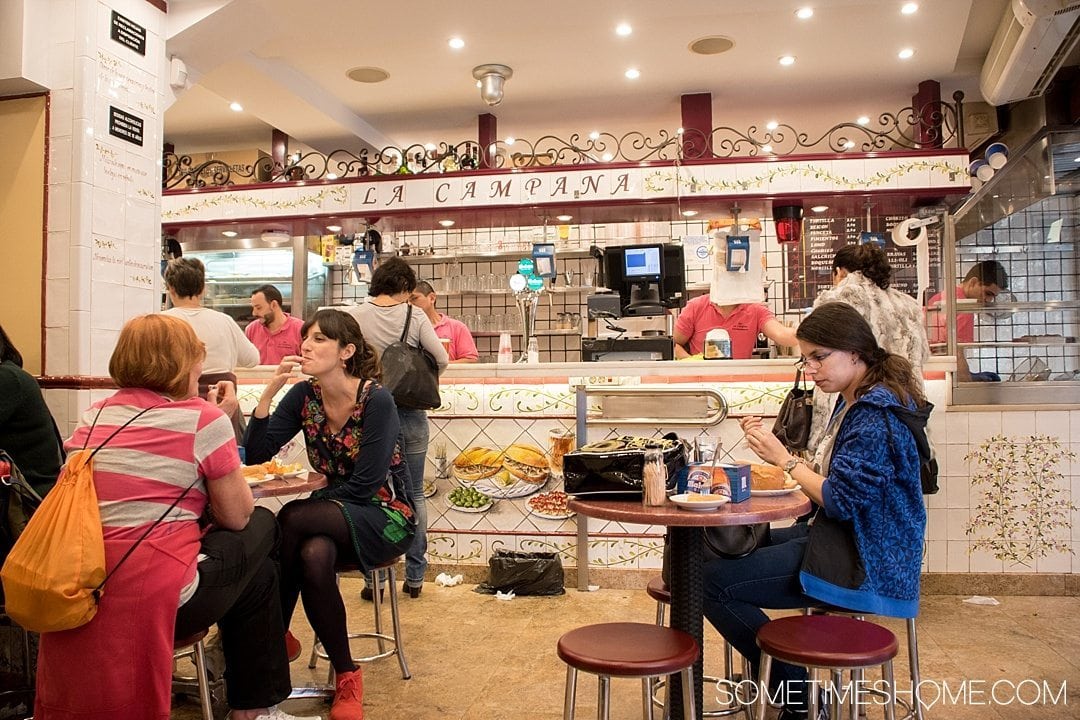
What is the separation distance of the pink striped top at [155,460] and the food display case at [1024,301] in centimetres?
413

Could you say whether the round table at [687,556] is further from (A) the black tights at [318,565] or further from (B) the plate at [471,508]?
(B) the plate at [471,508]

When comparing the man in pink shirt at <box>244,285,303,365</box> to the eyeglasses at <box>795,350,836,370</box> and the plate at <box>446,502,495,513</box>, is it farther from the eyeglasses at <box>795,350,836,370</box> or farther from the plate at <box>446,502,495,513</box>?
the eyeglasses at <box>795,350,836,370</box>

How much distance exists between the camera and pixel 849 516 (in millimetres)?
2408

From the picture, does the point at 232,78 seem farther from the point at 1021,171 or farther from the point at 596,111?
the point at 1021,171

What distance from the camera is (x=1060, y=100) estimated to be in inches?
268

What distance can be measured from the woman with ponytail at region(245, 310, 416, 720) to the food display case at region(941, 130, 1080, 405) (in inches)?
133

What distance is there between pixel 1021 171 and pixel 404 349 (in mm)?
4397

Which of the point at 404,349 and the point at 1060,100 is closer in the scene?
the point at 404,349

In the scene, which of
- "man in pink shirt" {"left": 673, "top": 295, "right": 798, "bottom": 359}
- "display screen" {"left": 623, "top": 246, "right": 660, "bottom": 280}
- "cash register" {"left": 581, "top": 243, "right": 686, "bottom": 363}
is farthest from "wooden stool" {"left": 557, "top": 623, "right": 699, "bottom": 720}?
"display screen" {"left": 623, "top": 246, "right": 660, "bottom": 280}

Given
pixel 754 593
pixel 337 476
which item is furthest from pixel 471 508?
pixel 754 593

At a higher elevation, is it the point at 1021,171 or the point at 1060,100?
the point at 1060,100

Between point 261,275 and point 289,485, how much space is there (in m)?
6.59

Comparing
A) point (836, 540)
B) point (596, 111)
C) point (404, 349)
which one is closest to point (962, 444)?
point (836, 540)

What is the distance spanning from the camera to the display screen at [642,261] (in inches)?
241
